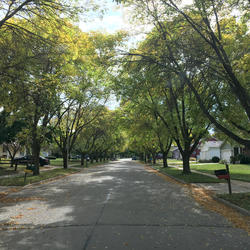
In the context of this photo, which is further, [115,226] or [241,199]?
[241,199]

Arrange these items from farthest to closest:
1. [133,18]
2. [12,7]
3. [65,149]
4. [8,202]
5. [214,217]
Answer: [65,149], [133,18], [12,7], [8,202], [214,217]

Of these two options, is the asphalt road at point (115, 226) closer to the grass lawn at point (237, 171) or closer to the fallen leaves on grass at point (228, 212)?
the fallen leaves on grass at point (228, 212)

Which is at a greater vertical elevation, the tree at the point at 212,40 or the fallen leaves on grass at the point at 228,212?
the tree at the point at 212,40

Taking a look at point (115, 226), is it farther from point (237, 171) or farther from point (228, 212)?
point (237, 171)

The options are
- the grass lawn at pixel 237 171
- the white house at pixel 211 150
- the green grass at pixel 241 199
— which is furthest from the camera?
the white house at pixel 211 150

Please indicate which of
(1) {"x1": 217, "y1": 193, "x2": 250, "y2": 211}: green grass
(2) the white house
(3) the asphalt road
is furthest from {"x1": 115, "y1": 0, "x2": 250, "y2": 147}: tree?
(2) the white house

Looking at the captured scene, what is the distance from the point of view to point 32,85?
11.2m

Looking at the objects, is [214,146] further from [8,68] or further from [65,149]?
[8,68]

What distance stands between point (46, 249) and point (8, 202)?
5363 millimetres

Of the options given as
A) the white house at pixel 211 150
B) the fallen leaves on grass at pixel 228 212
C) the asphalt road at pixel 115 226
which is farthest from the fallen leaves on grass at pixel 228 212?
the white house at pixel 211 150

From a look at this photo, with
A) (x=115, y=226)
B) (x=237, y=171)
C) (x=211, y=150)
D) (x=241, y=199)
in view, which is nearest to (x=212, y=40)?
(x=241, y=199)

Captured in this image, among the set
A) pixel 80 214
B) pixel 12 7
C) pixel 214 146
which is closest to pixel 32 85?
pixel 12 7

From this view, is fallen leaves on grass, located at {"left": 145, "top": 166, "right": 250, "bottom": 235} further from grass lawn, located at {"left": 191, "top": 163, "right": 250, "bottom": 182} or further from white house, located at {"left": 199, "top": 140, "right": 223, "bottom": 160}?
white house, located at {"left": 199, "top": 140, "right": 223, "bottom": 160}

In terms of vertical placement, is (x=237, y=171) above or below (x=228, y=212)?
above
